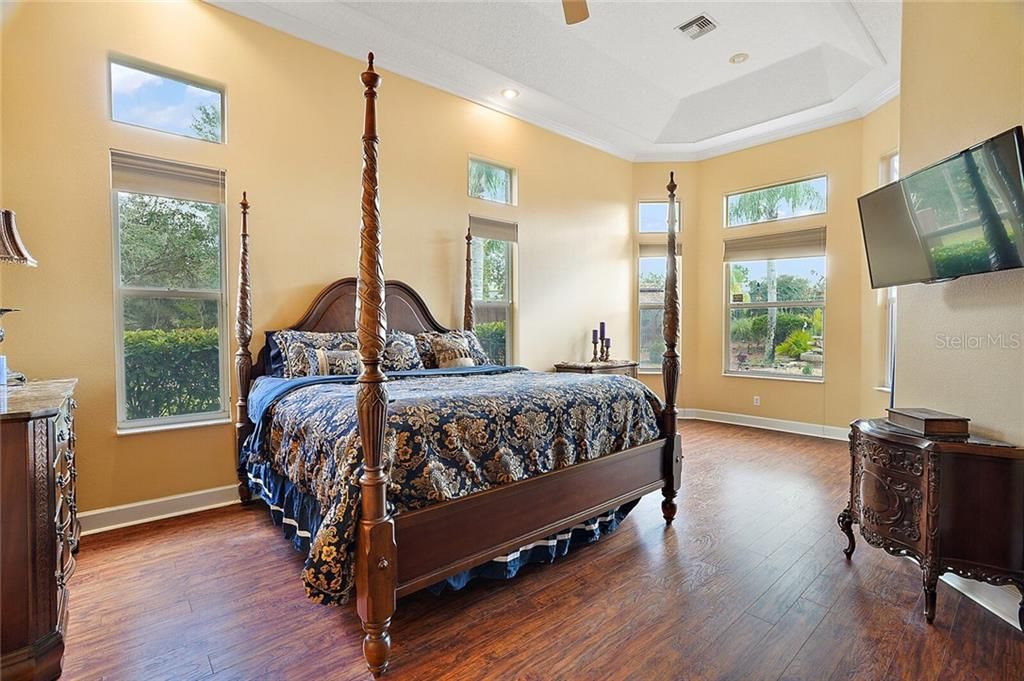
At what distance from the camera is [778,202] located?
18.8 feet

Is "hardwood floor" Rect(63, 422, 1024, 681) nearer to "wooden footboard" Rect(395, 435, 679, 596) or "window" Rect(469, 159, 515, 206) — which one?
"wooden footboard" Rect(395, 435, 679, 596)

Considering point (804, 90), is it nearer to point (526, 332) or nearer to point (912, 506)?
point (526, 332)

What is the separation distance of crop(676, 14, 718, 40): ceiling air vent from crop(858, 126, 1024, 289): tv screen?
212cm

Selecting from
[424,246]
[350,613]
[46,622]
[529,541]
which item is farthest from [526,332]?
[46,622]

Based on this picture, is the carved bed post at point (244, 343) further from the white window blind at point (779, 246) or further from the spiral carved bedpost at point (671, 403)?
the white window blind at point (779, 246)

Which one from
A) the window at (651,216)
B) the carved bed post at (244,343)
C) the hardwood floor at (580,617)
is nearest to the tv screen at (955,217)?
the hardwood floor at (580,617)

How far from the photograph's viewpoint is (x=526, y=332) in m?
5.29

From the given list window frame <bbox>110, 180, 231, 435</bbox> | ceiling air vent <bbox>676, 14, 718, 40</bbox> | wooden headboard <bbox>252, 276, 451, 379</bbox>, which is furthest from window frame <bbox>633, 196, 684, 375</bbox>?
→ window frame <bbox>110, 180, 231, 435</bbox>

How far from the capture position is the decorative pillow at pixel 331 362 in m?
3.22

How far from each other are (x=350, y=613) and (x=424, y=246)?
3113 mm

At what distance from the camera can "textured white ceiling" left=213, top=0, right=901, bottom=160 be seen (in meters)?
3.65

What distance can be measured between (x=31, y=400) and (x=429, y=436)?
1.47 metres

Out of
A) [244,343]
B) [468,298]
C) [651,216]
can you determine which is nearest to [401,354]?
[244,343]

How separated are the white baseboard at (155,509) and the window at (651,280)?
4949 mm
